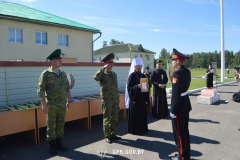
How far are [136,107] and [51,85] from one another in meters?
2.33

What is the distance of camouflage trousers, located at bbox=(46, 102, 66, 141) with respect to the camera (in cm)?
372

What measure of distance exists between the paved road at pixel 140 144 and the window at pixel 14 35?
504 inches

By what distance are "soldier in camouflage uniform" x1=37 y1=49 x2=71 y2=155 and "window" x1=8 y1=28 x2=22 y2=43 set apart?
13.9 m

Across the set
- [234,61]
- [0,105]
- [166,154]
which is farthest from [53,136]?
[234,61]

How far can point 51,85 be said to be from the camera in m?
3.71

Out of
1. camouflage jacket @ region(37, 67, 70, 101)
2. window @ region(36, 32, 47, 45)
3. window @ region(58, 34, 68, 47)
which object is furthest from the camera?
window @ region(58, 34, 68, 47)

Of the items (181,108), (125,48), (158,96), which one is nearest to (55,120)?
(181,108)

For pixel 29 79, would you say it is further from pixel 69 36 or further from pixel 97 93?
pixel 69 36

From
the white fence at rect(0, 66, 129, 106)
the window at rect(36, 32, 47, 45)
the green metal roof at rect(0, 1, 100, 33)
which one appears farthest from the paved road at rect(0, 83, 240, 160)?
the window at rect(36, 32, 47, 45)

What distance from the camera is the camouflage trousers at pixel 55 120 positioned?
3.72 m

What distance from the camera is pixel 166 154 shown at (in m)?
3.77

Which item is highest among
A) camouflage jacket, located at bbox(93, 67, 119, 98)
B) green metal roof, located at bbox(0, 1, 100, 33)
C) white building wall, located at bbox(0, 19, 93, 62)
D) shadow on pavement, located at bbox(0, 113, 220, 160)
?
green metal roof, located at bbox(0, 1, 100, 33)

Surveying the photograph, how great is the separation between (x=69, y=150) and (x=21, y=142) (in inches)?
53.8

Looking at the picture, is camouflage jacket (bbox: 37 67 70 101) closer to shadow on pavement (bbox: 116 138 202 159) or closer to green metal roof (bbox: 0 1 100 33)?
shadow on pavement (bbox: 116 138 202 159)
